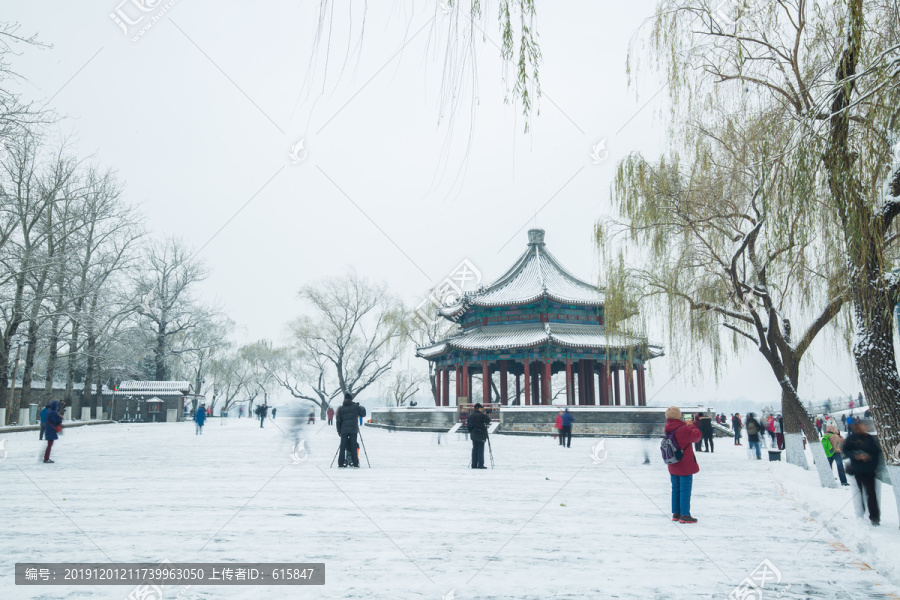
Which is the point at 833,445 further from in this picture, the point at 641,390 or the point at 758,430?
the point at 641,390

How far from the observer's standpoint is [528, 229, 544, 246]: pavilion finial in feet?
113

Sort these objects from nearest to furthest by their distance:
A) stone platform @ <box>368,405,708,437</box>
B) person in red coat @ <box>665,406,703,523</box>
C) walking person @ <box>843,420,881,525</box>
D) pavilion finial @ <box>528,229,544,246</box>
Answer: walking person @ <box>843,420,881,525</box> < person in red coat @ <box>665,406,703,523</box> < stone platform @ <box>368,405,708,437</box> < pavilion finial @ <box>528,229,544,246</box>

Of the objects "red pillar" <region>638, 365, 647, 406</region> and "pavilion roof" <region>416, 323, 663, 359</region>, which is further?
"red pillar" <region>638, 365, 647, 406</region>

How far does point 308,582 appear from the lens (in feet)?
14.0

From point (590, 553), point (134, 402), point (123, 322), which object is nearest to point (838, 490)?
point (590, 553)

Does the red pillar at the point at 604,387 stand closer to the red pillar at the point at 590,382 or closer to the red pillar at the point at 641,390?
the red pillar at the point at 590,382

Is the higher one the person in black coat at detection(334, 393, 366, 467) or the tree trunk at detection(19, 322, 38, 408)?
the tree trunk at detection(19, 322, 38, 408)

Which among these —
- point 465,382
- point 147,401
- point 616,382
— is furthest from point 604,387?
point 147,401

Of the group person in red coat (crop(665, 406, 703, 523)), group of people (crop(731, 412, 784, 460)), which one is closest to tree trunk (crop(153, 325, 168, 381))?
group of people (crop(731, 412, 784, 460))

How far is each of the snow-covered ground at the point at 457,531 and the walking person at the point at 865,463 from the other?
263 millimetres

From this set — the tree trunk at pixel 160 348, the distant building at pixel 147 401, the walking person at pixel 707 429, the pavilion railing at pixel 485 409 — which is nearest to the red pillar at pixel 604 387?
the pavilion railing at pixel 485 409

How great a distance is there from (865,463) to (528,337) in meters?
21.9

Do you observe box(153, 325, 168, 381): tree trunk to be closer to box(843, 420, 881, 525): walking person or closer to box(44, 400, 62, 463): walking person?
box(44, 400, 62, 463): walking person

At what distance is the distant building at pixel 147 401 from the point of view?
42500mm
